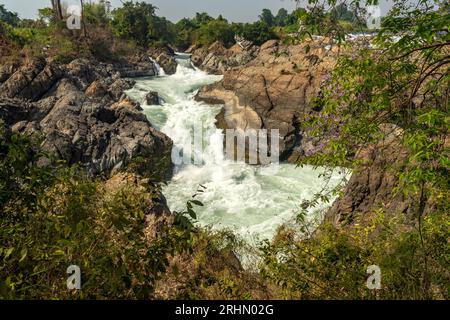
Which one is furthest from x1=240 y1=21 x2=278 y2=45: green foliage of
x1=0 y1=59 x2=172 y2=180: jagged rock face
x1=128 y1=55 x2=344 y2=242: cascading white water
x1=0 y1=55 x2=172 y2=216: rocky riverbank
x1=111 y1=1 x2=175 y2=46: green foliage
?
x1=0 y1=59 x2=172 y2=180: jagged rock face

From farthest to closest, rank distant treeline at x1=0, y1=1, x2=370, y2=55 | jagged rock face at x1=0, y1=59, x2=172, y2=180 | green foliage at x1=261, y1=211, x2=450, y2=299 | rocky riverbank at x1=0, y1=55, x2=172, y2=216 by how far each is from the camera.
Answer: distant treeline at x1=0, y1=1, x2=370, y2=55 < jagged rock face at x1=0, y1=59, x2=172, y2=180 < rocky riverbank at x1=0, y1=55, x2=172, y2=216 < green foliage at x1=261, y1=211, x2=450, y2=299

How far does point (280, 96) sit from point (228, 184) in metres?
7.08

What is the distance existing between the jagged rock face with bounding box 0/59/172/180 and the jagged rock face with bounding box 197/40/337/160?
17.9 feet

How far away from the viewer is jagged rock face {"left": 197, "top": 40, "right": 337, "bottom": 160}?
1798 cm

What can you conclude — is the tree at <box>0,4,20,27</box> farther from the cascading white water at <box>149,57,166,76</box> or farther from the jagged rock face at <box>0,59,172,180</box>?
the jagged rock face at <box>0,59,172,180</box>

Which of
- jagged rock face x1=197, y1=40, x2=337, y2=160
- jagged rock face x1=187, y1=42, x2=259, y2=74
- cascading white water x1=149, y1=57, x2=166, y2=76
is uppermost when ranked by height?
jagged rock face x1=187, y1=42, x2=259, y2=74

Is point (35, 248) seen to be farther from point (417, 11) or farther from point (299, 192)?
point (299, 192)

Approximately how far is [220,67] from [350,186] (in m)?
29.3

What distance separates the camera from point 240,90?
69.0 feet

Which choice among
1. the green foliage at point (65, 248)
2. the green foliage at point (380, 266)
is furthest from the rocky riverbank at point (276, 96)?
the green foliage at point (65, 248)

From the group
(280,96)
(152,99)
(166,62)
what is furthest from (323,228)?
(166,62)

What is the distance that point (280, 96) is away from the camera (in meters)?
19.4

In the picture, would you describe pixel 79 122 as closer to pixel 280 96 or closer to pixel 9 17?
pixel 280 96
